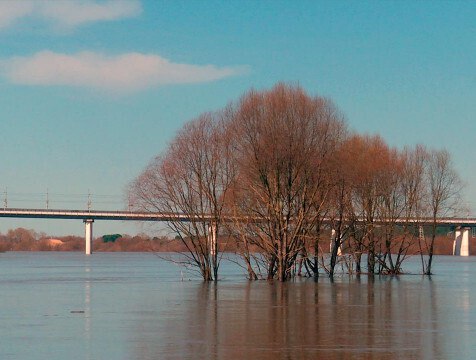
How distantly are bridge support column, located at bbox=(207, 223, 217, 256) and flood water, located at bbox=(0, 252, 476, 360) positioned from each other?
14465mm

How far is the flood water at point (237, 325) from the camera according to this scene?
77.5 ft

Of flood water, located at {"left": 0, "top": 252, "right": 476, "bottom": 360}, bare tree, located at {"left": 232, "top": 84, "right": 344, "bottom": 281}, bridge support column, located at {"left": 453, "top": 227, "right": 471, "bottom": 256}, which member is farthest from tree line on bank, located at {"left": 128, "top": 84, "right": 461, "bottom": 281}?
bridge support column, located at {"left": 453, "top": 227, "right": 471, "bottom": 256}

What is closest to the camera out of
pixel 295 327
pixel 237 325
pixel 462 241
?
pixel 295 327

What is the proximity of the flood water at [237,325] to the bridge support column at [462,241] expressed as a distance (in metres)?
129

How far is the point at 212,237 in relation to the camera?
6738 centimetres

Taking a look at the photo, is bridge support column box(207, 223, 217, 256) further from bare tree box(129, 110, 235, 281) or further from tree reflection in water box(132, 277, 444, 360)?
tree reflection in water box(132, 277, 444, 360)

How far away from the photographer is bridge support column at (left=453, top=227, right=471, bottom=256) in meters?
177

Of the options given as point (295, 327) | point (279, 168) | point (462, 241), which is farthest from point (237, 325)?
point (462, 241)

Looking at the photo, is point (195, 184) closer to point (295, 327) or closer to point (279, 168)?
point (279, 168)

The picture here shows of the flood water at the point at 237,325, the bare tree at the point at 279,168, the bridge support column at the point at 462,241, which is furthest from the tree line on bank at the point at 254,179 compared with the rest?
the bridge support column at the point at 462,241

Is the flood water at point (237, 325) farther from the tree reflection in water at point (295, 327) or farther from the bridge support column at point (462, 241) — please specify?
the bridge support column at point (462, 241)

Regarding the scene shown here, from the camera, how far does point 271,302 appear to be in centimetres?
4275

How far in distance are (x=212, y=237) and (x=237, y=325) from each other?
36553 millimetres

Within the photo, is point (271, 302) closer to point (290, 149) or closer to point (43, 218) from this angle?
point (290, 149)
